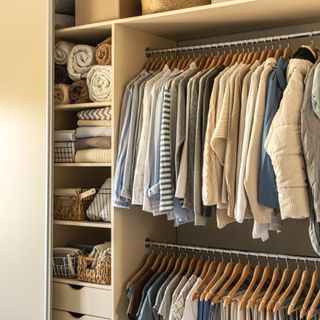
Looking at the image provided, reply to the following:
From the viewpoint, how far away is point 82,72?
9.62 feet

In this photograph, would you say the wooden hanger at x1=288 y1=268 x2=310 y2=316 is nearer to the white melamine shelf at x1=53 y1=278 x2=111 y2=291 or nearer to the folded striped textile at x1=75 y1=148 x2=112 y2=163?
the white melamine shelf at x1=53 y1=278 x2=111 y2=291

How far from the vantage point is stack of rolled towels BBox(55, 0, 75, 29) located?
302 centimetres

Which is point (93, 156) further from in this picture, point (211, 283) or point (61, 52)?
point (211, 283)

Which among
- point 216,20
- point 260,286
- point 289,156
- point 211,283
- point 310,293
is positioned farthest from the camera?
point 216,20

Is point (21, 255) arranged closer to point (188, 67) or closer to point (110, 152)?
point (110, 152)

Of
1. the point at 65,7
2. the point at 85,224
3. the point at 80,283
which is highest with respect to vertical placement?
the point at 65,7

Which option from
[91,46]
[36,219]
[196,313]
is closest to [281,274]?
[196,313]

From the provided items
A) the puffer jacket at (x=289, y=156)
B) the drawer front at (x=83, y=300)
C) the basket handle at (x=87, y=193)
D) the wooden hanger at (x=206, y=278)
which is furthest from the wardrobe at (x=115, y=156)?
the puffer jacket at (x=289, y=156)

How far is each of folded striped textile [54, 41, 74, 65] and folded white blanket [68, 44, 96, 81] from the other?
0.04 meters

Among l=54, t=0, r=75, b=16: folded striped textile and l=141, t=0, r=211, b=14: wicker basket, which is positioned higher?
l=54, t=0, r=75, b=16: folded striped textile

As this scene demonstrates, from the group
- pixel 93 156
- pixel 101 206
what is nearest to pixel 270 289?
pixel 101 206

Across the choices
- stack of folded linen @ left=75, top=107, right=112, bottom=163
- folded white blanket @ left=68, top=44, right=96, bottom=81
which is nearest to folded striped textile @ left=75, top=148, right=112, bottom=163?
stack of folded linen @ left=75, top=107, right=112, bottom=163

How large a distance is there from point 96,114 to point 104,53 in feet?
0.95

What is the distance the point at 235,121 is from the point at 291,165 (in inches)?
13.1
